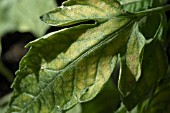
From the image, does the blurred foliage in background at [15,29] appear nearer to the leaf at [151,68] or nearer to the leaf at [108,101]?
the leaf at [108,101]

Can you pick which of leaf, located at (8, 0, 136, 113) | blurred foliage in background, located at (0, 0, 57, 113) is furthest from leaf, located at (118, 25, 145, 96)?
blurred foliage in background, located at (0, 0, 57, 113)

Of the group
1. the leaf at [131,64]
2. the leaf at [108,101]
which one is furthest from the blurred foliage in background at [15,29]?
the leaf at [131,64]

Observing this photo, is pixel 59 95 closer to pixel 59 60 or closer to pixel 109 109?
pixel 59 60

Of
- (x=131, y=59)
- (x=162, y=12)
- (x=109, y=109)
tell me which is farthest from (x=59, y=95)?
(x=109, y=109)

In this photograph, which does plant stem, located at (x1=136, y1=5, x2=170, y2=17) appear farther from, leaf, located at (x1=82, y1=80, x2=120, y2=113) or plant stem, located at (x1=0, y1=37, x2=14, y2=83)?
plant stem, located at (x1=0, y1=37, x2=14, y2=83)

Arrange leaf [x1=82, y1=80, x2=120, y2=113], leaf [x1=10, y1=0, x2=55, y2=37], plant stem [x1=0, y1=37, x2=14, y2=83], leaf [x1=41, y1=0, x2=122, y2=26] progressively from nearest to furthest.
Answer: leaf [x1=41, y1=0, x2=122, y2=26]
leaf [x1=82, y1=80, x2=120, y2=113]
leaf [x1=10, y1=0, x2=55, y2=37]
plant stem [x1=0, y1=37, x2=14, y2=83]

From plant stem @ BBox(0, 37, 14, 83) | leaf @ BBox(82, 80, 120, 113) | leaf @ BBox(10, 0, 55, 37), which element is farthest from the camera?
plant stem @ BBox(0, 37, 14, 83)

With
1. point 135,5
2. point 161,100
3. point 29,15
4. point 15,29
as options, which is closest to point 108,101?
point 161,100
